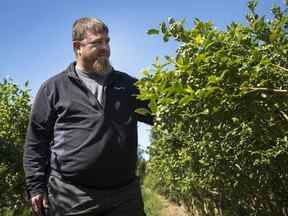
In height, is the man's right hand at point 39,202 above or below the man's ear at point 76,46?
below

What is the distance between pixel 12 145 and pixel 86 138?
318 inches

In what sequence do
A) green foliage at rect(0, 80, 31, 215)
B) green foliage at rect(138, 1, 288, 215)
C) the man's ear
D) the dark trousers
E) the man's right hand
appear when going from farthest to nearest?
green foliage at rect(0, 80, 31, 215) → the man's ear → the man's right hand → the dark trousers → green foliage at rect(138, 1, 288, 215)

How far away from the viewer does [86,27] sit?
3898 mm

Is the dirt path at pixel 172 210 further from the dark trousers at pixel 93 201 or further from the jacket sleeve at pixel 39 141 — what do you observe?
the dark trousers at pixel 93 201

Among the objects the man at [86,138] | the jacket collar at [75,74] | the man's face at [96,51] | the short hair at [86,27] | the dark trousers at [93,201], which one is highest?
the short hair at [86,27]

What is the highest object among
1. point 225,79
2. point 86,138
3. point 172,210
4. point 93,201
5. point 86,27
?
point 86,27

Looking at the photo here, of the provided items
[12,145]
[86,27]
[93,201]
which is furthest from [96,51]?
[12,145]

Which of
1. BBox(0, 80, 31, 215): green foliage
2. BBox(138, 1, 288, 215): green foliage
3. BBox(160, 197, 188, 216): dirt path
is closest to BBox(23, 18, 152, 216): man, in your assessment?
BBox(138, 1, 288, 215): green foliage

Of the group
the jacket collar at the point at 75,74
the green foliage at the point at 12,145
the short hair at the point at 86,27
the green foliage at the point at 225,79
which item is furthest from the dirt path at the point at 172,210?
the green foliage at the point at 225,79

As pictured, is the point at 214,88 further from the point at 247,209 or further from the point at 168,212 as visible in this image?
the point at 168,212

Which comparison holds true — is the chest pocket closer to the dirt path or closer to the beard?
the beard

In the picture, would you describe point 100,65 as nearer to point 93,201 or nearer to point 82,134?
point 82,134

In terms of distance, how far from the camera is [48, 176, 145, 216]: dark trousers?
351 centimetres

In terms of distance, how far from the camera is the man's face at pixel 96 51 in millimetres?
3807
